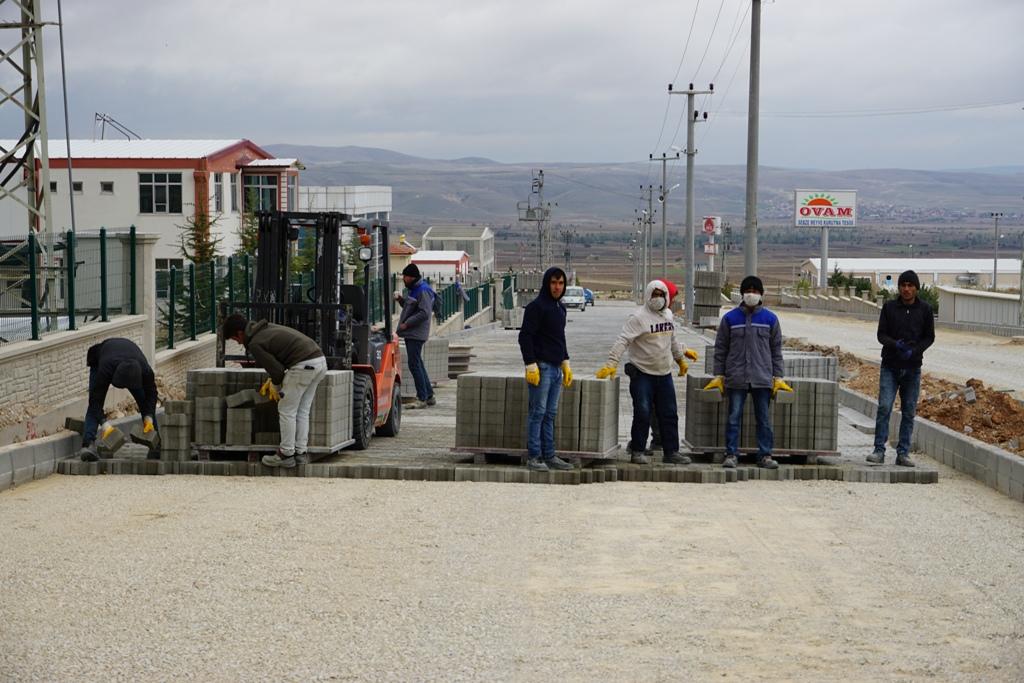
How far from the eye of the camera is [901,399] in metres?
15.3

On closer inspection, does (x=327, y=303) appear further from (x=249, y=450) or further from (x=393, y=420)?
(x=393, y=420)

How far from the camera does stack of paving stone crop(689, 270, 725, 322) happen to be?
4200 centimetres

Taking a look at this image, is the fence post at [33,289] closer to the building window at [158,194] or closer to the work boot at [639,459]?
the work boot at [639,459]

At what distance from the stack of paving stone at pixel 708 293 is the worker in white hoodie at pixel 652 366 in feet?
84.6

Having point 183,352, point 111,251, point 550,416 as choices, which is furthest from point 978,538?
point 183,352

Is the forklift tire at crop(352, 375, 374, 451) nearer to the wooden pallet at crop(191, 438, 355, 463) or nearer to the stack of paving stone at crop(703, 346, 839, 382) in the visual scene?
the wooden pallet at crop(191, 438, 355, 463)

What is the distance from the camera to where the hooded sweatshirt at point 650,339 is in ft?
48.6

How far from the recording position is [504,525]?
11.8 metres

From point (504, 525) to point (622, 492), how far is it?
2163 mm

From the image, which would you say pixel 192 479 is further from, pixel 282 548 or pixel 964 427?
pixel 964 427

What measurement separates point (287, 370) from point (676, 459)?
4.08 meters

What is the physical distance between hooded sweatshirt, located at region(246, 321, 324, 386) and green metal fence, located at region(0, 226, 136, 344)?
388 cm

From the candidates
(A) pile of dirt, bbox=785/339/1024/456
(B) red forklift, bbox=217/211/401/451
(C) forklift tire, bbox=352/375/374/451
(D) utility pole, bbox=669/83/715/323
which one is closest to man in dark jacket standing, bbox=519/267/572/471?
(C) forklift tire, bbox=352/375/374/451

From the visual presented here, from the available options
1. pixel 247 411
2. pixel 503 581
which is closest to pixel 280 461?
pixel 247 411
